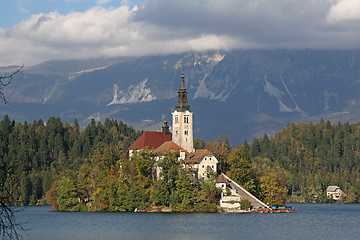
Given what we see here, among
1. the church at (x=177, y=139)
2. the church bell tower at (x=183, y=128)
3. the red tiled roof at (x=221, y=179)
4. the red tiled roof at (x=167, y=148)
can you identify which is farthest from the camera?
the church bell tower at (x=183, y=128)

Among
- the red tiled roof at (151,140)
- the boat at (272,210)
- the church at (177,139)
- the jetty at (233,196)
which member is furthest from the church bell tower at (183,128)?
the boat at (272,210)

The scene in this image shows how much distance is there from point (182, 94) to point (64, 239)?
8313 cm

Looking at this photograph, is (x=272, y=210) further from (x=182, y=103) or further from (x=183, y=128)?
(x=182, y=103)

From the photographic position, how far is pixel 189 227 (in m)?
98.6

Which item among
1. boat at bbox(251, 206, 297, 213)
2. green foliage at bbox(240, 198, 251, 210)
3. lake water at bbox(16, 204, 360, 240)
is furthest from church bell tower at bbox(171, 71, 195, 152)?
lake water at bbox(16, 204, 360, 240)

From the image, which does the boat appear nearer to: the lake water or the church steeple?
the lake water

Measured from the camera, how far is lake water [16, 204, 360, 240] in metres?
87.6

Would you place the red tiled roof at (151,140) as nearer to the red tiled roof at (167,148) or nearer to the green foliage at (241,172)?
the red tiled roof at (167,148)

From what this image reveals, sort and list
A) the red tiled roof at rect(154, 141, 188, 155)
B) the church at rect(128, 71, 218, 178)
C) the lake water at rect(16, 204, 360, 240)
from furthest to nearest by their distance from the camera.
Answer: the church at rect(128, 71, 218, 178) < the red tiled roof at rect(154, 141, 188, 155) < the lake water at rect(16, 204, 360, 240)

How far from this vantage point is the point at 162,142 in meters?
158

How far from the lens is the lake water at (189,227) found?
87625 mm

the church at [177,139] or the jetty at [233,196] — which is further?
the church at [177,139]

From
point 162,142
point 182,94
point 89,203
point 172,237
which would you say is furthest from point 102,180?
point 172,237

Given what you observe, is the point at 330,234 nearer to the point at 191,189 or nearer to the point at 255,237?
the point at 255,237
